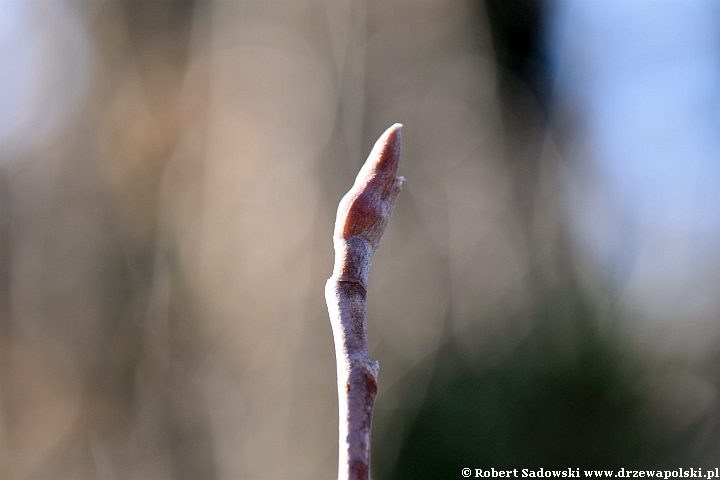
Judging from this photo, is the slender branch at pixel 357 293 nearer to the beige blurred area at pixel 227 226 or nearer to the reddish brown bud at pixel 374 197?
the reddish brown bud at pixel 374 197

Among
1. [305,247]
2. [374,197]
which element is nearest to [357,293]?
[374,197]

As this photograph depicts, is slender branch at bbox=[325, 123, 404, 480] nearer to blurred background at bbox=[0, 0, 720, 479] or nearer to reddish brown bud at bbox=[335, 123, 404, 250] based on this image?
reddish brown bud at bbox=[335, 123, 404, 250]

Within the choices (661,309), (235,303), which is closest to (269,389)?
(235,303)

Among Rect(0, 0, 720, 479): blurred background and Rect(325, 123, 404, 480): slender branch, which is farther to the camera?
Rect(0, 0, 720, 479): blurred background

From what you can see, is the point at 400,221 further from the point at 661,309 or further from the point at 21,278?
the point at 21,278

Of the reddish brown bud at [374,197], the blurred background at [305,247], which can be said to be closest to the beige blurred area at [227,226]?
the blurred background at [305,247]

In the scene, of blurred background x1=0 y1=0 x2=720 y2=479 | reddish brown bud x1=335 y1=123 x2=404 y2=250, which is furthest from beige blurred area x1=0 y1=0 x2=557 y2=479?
reddish brown bud x1=335 y1=123 x2=404 y2=250
